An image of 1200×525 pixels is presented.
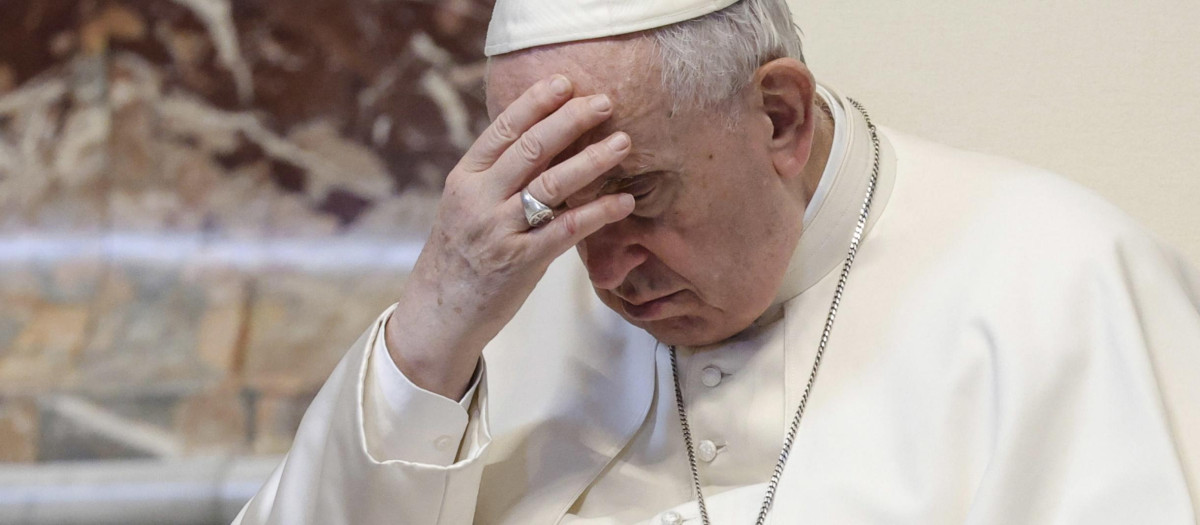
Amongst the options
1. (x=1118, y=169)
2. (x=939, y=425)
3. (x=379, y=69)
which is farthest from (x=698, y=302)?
(x=379, y=69)

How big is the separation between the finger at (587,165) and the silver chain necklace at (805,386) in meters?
0.54

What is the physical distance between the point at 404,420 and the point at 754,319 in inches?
23.3

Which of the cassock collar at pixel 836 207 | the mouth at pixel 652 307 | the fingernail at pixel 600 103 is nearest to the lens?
the fingernail at pixel 600 103

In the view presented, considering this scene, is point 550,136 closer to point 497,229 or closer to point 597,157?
point 597,157

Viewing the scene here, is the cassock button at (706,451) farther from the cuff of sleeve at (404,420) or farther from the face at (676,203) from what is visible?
the cuff of sleeve at (404,420)

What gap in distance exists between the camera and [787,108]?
1782 mm

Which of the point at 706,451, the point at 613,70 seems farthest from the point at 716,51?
the point at 706,451

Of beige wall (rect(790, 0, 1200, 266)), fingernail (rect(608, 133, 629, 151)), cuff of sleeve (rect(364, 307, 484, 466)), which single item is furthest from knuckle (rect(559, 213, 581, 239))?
beige wall (rect(790, 0, 1200, 266))

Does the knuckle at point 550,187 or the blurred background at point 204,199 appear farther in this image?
the blurred background at point 204,199

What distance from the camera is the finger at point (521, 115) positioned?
5.29ft

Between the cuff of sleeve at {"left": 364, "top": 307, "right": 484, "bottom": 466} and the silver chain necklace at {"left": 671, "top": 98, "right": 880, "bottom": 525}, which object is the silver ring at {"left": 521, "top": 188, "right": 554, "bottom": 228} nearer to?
the cuff of sleeve at {"left": 364, "top": 307, "right": 484, "bottom": 466}

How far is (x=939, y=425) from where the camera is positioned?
1707 millimetres

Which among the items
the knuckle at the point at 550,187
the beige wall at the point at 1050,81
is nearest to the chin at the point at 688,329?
the knuckle at the point at 550,187

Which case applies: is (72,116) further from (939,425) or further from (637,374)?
(939,425)
